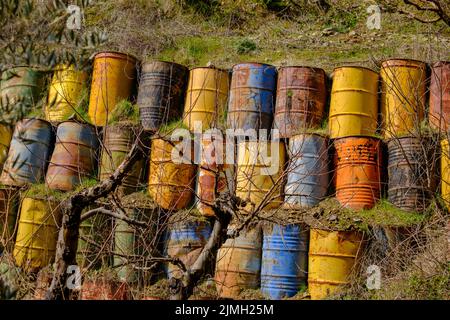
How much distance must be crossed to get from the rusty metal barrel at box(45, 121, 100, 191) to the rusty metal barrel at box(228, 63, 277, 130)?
167cm

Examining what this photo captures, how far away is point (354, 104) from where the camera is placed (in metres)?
6.72

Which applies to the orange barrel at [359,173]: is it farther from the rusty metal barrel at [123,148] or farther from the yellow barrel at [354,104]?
the rusty metal barrel at [123,148]

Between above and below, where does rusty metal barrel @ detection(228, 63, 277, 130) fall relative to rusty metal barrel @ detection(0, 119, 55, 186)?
above

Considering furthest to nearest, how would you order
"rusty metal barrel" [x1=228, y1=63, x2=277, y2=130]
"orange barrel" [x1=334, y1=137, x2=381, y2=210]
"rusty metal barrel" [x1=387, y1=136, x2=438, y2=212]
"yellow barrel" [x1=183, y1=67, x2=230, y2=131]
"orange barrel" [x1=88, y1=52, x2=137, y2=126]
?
"orange barrel" [x1=88, y1=52, x2=137, y2=126], "yellow barrel" [x1=183, y1=67, x2=230, y2=131], "rusty metal barrel" [x1=228, y1=63, x2=277, y2=130], "orange barrel" [x1=334, y1=137, x2=381, y2=210], "rusty metal barrel" [x1=387, y1=136, x2=438, y2=212]

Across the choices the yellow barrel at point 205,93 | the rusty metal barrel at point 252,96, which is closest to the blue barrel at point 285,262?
the rusty metal barrel at point 252,96

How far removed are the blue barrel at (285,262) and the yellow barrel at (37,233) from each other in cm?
229

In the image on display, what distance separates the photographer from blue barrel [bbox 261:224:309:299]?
5852 millimetres

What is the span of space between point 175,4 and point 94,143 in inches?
177

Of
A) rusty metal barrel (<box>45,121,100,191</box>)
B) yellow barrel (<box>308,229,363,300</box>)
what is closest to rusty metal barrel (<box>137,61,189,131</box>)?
rusty metal barrel (<box>45,121,100,191</box>)

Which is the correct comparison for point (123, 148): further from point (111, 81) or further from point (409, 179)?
point (409, 179)

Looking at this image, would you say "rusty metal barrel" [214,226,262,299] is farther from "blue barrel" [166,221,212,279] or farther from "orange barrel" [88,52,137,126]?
"orange barrel" [88,52,137,126]

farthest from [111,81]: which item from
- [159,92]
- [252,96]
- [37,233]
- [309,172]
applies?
[309,172]
